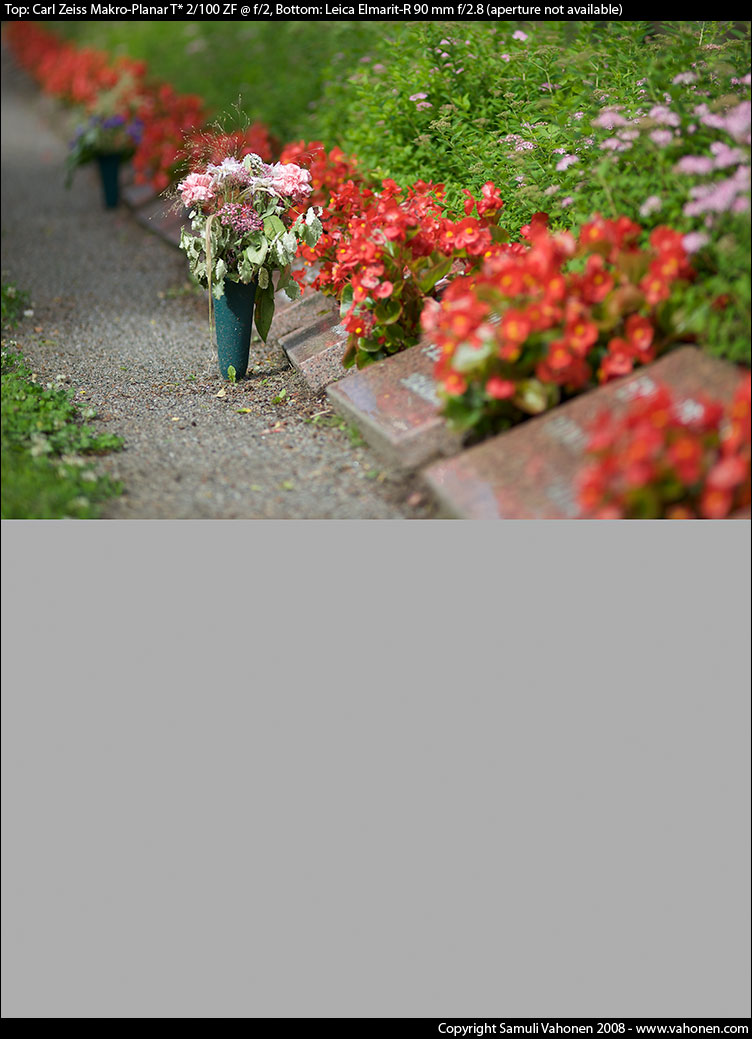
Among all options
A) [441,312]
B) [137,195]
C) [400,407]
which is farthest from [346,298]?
[137,195]

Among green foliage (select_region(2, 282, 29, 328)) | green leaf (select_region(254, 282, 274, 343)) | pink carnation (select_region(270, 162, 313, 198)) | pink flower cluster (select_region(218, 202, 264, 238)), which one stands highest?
pink carnation (select_region(270, 162, 313, 198))

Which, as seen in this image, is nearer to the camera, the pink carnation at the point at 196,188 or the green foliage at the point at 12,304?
the pink carnation at the point at 196,188

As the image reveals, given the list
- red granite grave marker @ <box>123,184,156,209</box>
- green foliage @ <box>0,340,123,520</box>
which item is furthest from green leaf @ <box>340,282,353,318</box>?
red granite grave marker @ <box>123,184,156,209</box>

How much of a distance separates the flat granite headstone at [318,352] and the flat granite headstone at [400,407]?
243 mm

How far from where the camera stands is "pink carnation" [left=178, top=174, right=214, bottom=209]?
150 inches

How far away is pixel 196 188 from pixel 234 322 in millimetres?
602

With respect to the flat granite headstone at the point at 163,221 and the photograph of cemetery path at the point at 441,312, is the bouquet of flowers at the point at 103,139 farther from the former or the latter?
the photograph of cemetery path at the point at 441,312

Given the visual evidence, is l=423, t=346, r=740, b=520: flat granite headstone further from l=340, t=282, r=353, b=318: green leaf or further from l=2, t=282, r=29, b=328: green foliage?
l=2, t=282, r=29, b=328: green foliage

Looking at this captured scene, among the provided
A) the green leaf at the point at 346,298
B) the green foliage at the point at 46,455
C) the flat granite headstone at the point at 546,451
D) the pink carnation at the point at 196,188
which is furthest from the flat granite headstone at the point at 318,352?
the flat granite headstone at the point at 546,451

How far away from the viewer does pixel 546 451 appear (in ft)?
9.41

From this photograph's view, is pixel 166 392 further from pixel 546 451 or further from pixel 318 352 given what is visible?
pixel 546 451

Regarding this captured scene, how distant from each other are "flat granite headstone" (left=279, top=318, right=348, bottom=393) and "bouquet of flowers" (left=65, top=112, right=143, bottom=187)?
12.0 feet

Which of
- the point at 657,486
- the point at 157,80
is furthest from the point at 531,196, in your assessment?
the point at 157,80

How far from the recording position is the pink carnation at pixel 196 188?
12.5 feet
